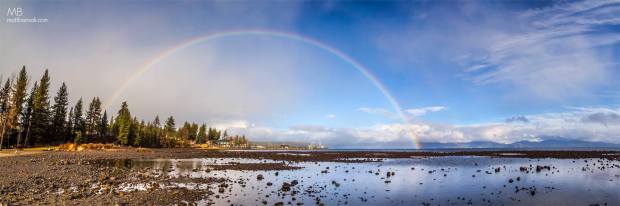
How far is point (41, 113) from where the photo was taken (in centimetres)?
9888

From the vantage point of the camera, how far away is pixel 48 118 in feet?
343

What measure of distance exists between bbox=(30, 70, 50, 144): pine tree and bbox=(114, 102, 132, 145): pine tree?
76.9 ft

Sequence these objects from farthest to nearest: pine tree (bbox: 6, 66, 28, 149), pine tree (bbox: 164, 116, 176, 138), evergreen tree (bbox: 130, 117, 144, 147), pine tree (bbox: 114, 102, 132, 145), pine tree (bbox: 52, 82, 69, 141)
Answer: pine tree (bbox: 164, 116, 176, 138), evergreen tree (bbox: 130, 117, 144, 147), pine tree (bbox: 114, 102, 132, 145), pine tree (bbox: 52, 82, 69, 141), pine tree (bbox: 6, 66, 28, 149)

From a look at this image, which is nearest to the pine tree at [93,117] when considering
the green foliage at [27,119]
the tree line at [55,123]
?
the tree line at [55,123]

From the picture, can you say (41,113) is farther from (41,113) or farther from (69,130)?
(69,130)

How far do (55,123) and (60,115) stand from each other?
Answer: 341 cm

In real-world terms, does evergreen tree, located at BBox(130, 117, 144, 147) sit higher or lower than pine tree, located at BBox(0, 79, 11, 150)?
lower

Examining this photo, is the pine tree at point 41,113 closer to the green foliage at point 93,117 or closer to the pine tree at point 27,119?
the pine tree at point 27,119

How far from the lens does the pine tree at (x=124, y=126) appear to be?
125812 mm

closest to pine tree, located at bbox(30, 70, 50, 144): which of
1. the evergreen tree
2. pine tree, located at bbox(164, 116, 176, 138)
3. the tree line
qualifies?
the tree line

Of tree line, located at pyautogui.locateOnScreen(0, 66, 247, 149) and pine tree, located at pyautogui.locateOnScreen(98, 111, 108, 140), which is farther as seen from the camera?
pine tree, located at pyautogui.locateOnScreen(98, 111, 108, 140)

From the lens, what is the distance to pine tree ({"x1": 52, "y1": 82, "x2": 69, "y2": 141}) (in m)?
110

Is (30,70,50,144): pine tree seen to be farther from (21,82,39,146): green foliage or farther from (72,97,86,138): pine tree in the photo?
(72,97,86,138): pine tree

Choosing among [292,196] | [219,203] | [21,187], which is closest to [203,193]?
[219,203]
